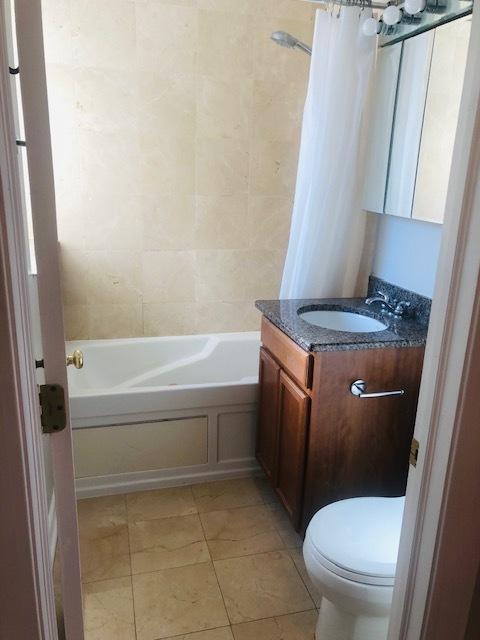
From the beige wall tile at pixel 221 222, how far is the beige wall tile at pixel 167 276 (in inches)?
5.1

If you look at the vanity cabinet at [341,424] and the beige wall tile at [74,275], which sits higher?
the beige wall tile at [74,275]

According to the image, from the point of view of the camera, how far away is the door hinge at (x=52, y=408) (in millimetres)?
953

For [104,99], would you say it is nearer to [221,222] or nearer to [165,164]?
[165,164]

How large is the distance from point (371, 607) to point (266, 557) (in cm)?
66

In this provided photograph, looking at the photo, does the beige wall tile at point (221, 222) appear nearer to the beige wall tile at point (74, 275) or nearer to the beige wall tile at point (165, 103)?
the beige wall tile at point (165, 103)

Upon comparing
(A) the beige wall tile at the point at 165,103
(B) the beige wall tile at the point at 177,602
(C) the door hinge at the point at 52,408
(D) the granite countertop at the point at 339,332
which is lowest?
(B) the beige wall tile at the point at 177,602

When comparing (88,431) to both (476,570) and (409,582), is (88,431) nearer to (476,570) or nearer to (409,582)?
(409,582)

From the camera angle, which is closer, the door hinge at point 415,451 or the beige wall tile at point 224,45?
the door hinge at point 415,451

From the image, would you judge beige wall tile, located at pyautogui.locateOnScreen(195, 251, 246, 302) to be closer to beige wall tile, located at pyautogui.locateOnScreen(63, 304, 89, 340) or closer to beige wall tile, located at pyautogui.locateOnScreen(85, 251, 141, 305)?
beige wall tile, located at pyautogui.locateOnScreen(85, 251, 141, 305)

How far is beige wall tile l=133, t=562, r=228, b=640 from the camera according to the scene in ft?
5.69

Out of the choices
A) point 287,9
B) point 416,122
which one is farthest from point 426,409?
point 287,9

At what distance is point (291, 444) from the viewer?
82.9 inches

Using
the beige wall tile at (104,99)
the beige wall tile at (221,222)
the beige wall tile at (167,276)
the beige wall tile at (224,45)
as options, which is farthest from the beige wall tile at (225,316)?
the beige wall tile at (224,45)

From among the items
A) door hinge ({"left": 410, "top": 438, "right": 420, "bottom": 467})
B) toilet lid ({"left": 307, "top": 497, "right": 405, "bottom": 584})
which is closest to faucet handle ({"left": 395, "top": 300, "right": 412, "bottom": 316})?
toilet lid ({"left": 307, "top": 497, "right": 405, "bottom": 584})
